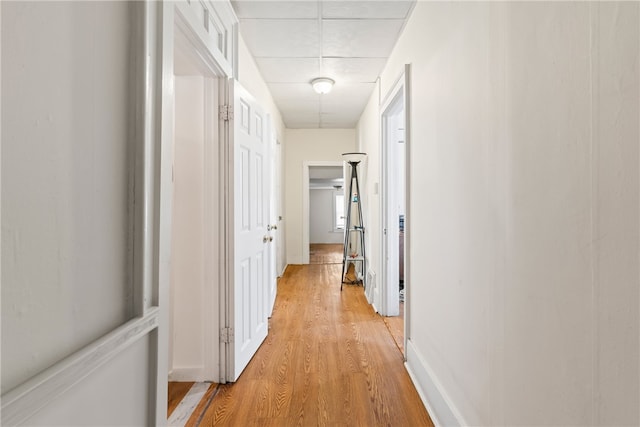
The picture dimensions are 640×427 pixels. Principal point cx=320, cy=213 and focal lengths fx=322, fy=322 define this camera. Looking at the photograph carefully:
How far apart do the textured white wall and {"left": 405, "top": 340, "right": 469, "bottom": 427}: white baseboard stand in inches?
56.1

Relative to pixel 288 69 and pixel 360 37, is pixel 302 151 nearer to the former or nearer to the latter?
pixel 288 69

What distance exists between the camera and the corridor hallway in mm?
1705

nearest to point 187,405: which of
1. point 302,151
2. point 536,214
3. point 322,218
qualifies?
point 536,214

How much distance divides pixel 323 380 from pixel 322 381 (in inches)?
0.5

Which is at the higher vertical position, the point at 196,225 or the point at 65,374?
the point at 196,225

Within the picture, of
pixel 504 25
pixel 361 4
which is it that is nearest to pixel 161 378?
pixel 504 25

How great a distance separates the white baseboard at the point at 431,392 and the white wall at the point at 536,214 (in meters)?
0.01

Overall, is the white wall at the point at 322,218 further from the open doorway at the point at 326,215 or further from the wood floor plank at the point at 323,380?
the wood floor plank at the point at 323,380

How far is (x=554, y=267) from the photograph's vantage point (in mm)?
857

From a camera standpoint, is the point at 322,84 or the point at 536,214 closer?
the point at 536,214

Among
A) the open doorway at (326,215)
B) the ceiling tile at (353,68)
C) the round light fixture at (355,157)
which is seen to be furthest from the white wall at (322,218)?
the ceiling tile at (353,68)

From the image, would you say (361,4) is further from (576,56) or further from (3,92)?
(3,92)

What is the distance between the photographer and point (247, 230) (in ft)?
7.57

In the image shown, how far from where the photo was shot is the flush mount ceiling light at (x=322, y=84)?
3.49 metres
